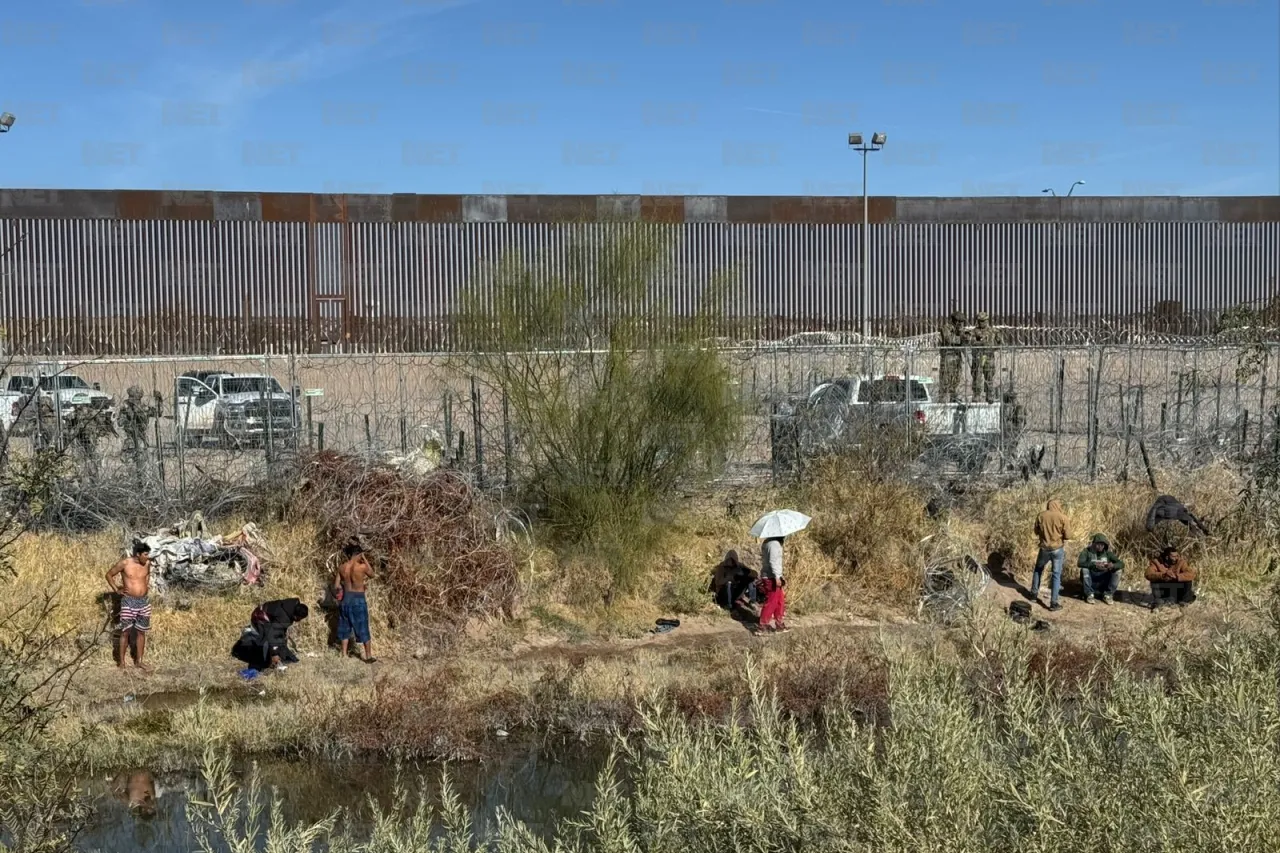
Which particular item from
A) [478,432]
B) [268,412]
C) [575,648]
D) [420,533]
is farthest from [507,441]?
[575,648]

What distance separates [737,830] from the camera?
15.2 ft

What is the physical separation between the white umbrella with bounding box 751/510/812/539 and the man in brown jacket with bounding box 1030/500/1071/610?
8.96ft

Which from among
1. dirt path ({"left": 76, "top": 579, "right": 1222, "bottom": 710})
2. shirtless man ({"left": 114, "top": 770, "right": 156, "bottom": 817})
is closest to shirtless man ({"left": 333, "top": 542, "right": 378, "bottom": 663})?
dirt path ({"left": 76, "top": 579, "right": 1222, "bottom": 710})

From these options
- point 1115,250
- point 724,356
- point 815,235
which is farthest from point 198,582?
point 1115,250

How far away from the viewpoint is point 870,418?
16.7 metres

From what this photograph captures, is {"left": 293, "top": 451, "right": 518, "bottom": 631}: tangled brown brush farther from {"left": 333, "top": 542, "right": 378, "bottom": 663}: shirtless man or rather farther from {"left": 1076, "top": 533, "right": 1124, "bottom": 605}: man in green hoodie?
{"left": 1076, "top": 533, "right": 1124, "bottom": 605}: man in green hoodie

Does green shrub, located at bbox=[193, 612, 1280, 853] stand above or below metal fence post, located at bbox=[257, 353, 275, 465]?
below

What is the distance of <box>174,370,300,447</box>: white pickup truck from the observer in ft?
51.3

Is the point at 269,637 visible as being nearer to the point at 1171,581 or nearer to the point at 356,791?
the point at 356,791

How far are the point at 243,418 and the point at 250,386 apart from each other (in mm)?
3188

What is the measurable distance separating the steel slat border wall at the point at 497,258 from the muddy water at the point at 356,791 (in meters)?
14.6

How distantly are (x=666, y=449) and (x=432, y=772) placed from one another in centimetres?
637

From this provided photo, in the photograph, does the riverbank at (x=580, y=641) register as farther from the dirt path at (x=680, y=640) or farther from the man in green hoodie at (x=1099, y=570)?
the man in green hoodie at (x=1099, y=570)

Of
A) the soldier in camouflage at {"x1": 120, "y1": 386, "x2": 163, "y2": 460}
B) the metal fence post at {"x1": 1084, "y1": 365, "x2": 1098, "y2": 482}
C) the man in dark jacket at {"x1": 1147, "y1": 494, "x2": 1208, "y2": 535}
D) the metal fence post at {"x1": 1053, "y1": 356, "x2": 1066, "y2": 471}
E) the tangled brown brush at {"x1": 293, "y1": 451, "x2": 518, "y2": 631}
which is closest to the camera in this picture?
the tangled brown brush at {"x1": 293, "y1": 451, "x2": 518, "y2": 631}
